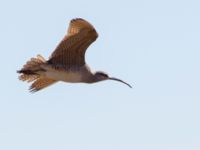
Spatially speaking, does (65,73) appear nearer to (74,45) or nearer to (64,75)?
(64,75)

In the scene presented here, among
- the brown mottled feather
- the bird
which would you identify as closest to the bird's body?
the bird

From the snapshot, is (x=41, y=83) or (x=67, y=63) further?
(x=41, y=83)

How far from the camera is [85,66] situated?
78.2 feet

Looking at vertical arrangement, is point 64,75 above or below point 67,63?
below

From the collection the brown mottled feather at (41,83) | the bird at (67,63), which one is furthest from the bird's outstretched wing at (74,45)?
the brown mottled feather at (41,83)

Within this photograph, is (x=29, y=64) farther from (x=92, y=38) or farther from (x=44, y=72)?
(x=92, y=38)

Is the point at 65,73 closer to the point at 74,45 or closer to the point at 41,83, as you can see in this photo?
the point at 74,45

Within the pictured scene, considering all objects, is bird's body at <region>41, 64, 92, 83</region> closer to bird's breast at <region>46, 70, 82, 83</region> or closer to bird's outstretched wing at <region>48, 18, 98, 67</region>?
bird's breast at <region>46, 70, 82, 83</region>

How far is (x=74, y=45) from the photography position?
2325 cm

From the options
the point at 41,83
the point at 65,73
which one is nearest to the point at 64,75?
the point at 65,73

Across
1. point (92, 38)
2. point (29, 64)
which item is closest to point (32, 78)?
point (29, 64)

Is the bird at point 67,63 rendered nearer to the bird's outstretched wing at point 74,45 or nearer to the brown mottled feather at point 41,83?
the bird's outstretched wing at point 74,45

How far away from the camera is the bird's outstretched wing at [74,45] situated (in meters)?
22.4

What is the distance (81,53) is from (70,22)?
1698 mm
